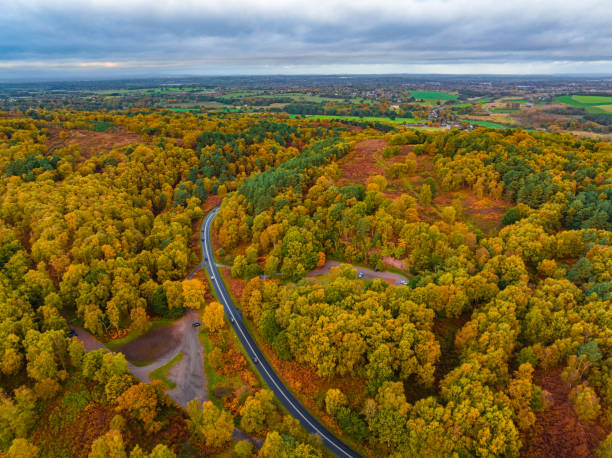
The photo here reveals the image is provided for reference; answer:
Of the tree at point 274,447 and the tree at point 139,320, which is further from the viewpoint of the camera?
the tree at point 139,320

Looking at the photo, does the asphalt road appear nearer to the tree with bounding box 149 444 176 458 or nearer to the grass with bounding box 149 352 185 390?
the grass with bounding box 149 352 185 390

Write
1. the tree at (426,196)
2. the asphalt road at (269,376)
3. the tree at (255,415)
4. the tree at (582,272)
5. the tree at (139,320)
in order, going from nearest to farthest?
the tree at (255,415)
the asphalt road at (269,376)
the tree at (582,272)
the tree at (139,320)
the tree at (426,196)

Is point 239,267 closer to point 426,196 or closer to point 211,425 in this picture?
point 211,425

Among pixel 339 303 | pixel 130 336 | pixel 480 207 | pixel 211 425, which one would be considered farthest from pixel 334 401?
pixel 480 207

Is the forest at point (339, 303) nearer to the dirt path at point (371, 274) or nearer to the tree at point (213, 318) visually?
the tree at point (213, 318)

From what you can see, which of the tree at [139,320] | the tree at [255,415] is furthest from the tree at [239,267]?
the tree at [255,415]

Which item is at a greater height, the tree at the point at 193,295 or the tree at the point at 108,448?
the tree at the point at 193,295

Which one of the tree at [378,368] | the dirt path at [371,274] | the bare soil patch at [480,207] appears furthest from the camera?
the bare soil patch at [480,207]

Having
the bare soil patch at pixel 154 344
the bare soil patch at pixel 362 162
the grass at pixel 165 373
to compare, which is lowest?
the grass at pixel 165 373
